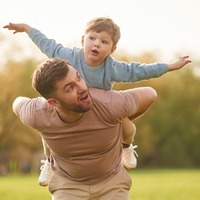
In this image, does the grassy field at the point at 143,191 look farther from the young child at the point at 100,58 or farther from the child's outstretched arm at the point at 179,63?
the child's outstretched arm at the point at 179,63

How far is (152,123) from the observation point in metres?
47.3

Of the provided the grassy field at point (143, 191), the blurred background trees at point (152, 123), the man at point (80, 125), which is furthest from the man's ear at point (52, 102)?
the blurred background trees at point (152, 123)

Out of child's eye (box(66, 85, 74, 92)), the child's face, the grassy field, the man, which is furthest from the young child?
the grassy field

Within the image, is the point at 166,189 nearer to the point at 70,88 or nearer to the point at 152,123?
the point at 70,88

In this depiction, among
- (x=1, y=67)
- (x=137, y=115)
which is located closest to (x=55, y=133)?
(x=137, y=115)

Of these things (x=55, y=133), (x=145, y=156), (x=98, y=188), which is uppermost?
(x=55, y=133)

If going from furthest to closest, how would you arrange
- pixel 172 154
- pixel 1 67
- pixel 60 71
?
1. pixel 172 154
2. pixel 1 67
3. pixel 60 71

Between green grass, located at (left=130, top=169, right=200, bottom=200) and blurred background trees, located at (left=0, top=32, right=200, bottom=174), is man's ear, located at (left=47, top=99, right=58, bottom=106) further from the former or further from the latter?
blurred background trees, located at (left=0, top=32, right=200, bottom=174)

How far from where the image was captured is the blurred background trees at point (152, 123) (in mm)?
41250

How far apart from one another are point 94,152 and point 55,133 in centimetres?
32

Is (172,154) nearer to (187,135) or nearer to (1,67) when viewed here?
(187,135)

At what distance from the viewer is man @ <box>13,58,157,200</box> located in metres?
5.06

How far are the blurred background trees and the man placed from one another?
3435 cm

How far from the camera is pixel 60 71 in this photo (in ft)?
16.5
